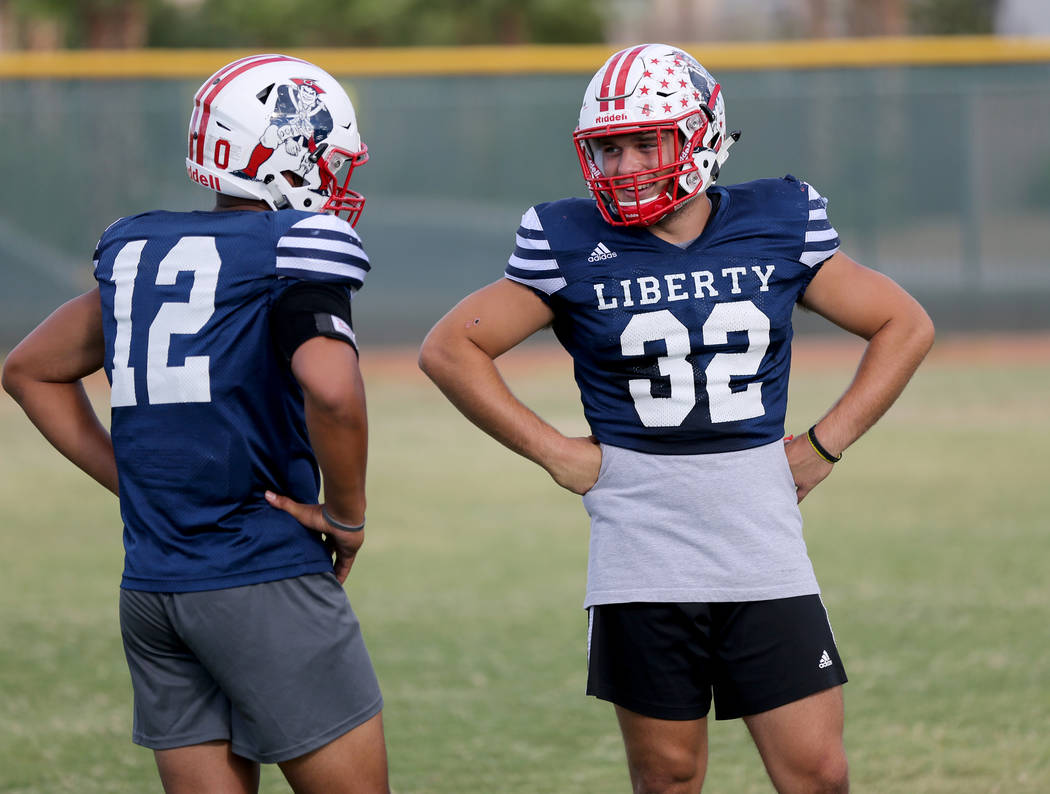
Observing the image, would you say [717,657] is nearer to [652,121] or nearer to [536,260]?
[536,260]

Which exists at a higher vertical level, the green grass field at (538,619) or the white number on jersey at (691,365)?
the white number on jersey at (691,365)

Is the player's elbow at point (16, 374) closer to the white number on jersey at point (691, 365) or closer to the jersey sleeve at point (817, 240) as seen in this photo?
the white number on jersey at point (691, 365)

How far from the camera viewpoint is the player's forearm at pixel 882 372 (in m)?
3.19

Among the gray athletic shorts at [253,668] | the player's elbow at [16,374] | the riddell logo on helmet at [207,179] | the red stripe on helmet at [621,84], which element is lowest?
the gray athletic shorts at [253,668]

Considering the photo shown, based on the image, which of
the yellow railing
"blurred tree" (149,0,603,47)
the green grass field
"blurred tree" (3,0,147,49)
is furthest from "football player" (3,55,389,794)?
"blurred tree" (149,0,603,47)

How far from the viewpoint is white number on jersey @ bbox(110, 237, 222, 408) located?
2.59m

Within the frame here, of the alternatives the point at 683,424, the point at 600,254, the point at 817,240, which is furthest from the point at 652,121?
the point at 683,424

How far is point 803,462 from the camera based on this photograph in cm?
315

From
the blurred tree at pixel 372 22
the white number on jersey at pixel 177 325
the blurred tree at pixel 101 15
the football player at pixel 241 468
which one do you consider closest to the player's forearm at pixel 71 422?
the football player at pixel 241 468

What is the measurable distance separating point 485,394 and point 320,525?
2.05 feet

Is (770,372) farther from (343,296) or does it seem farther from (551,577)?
(551,577)

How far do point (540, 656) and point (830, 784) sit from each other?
103 inches

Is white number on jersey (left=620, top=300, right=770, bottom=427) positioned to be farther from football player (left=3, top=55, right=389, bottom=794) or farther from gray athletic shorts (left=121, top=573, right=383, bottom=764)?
gray athletic shorts (left=121, top=573, right=383, bottom=764)

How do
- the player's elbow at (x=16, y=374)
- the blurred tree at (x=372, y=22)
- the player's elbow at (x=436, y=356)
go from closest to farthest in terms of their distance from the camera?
the player's elbow at (x=16, y=374)
the player's elbow at (x=436, y=356)
the blurred tree at (x=372, y=22)
